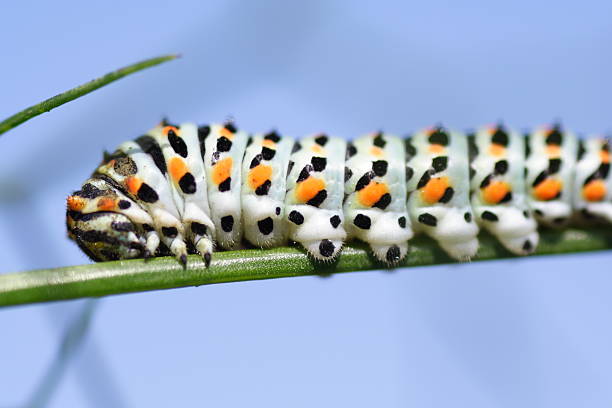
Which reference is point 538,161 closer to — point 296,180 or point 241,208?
point 296,180

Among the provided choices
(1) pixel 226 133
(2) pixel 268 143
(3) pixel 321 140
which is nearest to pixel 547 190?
(3) pixel 321 140

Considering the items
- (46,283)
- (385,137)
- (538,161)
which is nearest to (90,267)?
(46,283)

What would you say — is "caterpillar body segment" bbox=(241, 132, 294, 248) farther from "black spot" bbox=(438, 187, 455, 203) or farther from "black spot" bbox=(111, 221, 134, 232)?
"black spot" bbox=(438, 187, 455, 203)

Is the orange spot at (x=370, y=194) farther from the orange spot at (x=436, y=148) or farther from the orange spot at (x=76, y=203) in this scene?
the orange spot at (x=76, y=203)

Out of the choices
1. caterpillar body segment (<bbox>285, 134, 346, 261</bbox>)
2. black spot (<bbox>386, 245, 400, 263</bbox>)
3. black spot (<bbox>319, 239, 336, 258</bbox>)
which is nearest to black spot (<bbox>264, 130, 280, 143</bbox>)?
caterpillar body segment (<bbox>285, 134, 346, 261</bbox>)

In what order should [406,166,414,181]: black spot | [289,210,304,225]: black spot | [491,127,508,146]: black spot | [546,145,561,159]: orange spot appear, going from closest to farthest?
[289,210,304,225]: black spot, [406,166,414,181]: black spot, [491,127,508,146]: black spot, [546,145,561,159]: orange spot

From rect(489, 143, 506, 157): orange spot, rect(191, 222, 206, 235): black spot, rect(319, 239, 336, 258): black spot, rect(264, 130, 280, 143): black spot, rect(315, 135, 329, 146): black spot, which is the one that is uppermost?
rect(264, 130, 280, 143): black spot
